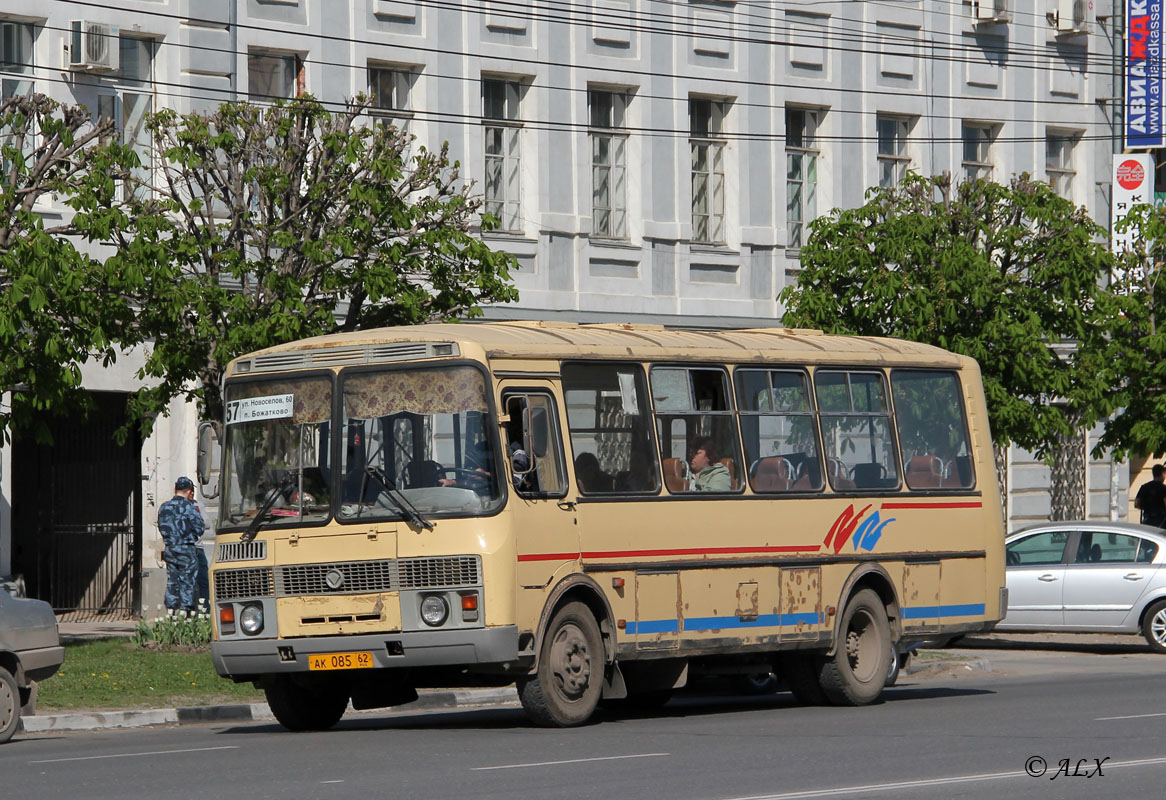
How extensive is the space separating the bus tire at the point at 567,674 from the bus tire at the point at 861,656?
2.76m

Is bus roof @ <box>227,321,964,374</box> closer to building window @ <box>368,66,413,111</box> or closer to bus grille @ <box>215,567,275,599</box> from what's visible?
Result: bus grille @ <box>215,567,275,599</box>

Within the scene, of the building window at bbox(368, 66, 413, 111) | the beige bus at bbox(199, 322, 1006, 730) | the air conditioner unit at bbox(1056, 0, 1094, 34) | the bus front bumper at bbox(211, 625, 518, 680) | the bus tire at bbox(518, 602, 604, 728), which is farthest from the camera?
the air conditioner unit at bbox(1056, 0, 1094, 34)

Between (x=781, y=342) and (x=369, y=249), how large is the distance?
219 inches

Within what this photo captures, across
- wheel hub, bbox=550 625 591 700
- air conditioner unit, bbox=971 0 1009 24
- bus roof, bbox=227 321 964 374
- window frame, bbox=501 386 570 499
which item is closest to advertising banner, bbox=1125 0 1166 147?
air conditioner unit, bbox=971 0 1009 24

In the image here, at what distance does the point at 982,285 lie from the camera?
86.9ft

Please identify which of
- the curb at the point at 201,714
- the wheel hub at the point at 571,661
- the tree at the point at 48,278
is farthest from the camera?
the tree at the point at 48,278

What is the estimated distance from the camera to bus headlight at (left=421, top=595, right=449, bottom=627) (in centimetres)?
1415

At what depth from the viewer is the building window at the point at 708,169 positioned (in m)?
32.2

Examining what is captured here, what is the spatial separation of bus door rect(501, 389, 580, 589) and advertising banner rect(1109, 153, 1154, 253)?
22.5 m

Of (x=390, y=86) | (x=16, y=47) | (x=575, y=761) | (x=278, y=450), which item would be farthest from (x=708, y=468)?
(x=390, y=86)

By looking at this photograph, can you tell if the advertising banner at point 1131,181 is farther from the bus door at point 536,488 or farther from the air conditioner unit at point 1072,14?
the bus door at point 536,488

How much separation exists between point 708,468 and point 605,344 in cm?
127

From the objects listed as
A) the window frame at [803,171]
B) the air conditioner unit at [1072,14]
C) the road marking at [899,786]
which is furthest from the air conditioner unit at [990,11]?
the road marking at [899,786]

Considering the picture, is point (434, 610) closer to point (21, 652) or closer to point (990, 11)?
point (21, 652)
